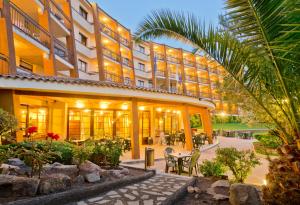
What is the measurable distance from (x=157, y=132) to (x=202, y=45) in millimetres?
19012

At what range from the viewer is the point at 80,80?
416 inches

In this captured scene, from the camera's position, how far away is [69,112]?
17.2m

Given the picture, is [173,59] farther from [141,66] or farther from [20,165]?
[20,165]

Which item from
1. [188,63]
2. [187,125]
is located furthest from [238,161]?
[188,63]

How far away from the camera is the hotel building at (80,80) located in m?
10.1

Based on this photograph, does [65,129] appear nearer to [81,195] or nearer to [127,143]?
[127,143]

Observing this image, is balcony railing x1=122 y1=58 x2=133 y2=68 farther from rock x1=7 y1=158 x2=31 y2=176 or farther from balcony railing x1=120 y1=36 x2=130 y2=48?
rock x1=7 y1=158 x2=31 y2=176

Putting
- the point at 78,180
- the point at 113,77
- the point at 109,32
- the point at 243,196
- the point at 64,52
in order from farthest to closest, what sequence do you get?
the point at 109,32
the point at 113,77
the point at 64,52
the point at 78,180
the point at 243,196

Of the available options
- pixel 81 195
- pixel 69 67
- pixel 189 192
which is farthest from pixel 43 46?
pixel 189 192

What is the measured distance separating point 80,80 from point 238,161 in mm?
7074

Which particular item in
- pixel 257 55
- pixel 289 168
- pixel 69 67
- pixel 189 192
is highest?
pixel 69 67

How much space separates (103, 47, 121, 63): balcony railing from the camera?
27.0m

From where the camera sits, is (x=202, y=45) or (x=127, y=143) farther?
(x=127, y=143)

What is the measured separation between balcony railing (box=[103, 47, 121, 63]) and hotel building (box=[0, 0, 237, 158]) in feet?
0.41
